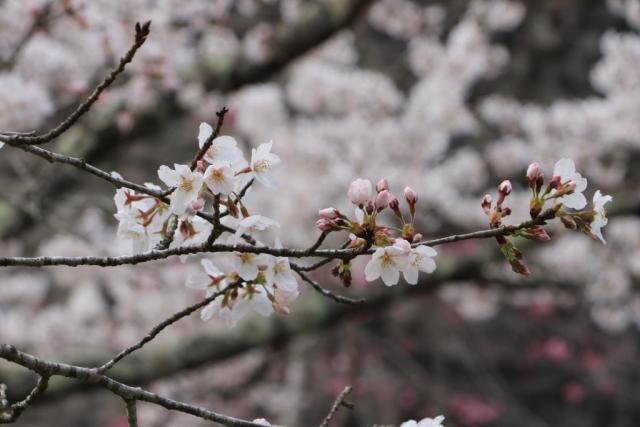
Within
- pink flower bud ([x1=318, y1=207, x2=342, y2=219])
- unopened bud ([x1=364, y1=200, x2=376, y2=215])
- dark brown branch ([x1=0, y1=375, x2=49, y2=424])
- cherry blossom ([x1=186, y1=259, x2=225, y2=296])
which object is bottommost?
dark brown branch ([x1=0, y1=375, x2=49, y2=424])

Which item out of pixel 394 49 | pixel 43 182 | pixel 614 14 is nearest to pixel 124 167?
pixel 394 49

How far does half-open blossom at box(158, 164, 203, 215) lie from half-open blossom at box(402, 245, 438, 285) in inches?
11.9

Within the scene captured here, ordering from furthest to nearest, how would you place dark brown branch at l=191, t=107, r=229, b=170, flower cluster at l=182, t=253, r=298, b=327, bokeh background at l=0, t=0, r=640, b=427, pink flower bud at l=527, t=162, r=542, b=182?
1. bokeh background at l=0, t=0, r=640, b=427
2. flower cluster at l=182, t=253, r=298, b=327
3. pink flower bud at l=527, t=162, r=542, b=182
4. dark brown branch at l=191, t=107, r=229, b=170

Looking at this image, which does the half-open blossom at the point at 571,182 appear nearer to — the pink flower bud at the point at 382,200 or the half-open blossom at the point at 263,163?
the pink flower bud at the point at 382,200

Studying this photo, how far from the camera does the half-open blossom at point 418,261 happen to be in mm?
961

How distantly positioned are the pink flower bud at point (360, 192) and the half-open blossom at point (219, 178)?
0.16 metres

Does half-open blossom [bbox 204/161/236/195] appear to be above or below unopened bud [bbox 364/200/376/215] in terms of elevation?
above

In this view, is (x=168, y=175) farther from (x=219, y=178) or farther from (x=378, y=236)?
(x=378, y=236)

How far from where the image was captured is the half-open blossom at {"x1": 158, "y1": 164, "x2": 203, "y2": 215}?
0.94 meters

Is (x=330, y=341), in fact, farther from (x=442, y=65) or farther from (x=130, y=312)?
(x=442, y=65)

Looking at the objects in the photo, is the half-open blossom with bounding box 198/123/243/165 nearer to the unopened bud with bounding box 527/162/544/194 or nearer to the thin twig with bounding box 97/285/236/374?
the thin twig with bounding box 97/285/236/374

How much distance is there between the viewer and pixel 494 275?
4.17 m

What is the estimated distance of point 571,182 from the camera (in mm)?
968

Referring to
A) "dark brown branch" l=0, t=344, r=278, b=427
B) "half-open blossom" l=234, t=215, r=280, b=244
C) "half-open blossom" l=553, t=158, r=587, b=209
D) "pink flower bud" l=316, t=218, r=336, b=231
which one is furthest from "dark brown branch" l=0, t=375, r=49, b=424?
"half-open blossom" l=553, t=158, r=587, b=209
